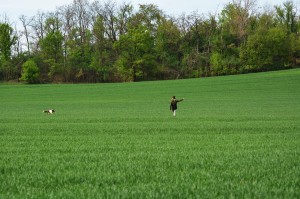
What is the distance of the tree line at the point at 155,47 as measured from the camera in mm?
83250

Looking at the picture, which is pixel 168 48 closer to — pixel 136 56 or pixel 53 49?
pixel 136 56

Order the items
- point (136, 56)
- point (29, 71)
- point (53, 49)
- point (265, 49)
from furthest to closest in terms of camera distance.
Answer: point (53, 49) → point (136, 56) → point (29, 71) → point (265, 49)

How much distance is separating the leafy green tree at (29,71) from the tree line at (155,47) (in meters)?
0.17

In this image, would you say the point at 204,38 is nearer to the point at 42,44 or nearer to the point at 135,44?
the point at 135,44

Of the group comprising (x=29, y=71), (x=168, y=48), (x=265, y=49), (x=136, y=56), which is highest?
(x=168, y=48)

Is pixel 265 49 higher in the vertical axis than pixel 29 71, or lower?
higher

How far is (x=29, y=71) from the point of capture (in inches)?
3263

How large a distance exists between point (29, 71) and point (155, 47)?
26257 mm

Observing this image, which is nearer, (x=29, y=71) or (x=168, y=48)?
(x=29, y=71)

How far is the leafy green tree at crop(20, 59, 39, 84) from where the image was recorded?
82.1 m

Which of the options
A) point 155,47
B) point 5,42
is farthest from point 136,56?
point 5,42

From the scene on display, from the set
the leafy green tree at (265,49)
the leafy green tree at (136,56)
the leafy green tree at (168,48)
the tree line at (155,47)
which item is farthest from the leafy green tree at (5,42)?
the leafy green tree at (265,49)

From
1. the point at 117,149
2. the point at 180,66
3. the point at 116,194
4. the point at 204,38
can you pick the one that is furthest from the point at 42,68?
the point at 116,194

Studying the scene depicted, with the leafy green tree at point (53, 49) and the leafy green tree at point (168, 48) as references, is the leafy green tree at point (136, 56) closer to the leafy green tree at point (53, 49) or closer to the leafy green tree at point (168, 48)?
the leafy green tree at point (168, 48)
